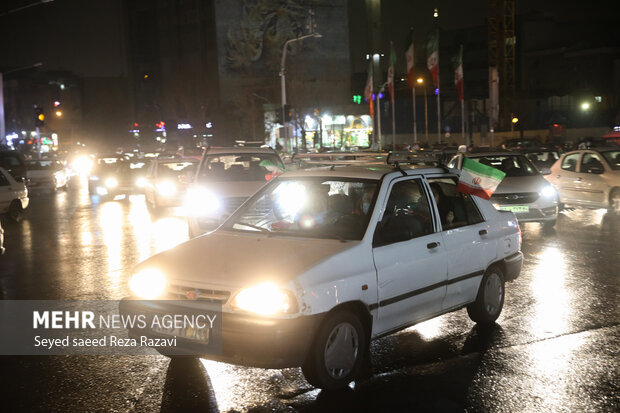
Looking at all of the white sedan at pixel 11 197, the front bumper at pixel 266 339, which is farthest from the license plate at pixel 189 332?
the white sedan at pixel 11 197

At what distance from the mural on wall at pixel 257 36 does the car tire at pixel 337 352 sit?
93.4m

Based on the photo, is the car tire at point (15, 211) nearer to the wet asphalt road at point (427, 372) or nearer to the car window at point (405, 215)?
the wet asphalt road at point (427, 372)

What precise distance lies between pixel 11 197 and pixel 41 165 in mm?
17250

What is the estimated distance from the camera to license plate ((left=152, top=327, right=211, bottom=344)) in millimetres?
5121

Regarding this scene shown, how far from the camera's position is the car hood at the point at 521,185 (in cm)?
1501

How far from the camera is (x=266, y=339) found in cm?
490

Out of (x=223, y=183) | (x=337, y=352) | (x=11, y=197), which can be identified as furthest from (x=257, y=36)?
(x=337, y=352)

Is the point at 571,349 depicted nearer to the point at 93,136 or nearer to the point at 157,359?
the point at 157,359

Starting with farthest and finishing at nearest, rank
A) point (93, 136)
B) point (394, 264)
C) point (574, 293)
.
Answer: point (93, 136) < point (574, 293) < point (394, 264)

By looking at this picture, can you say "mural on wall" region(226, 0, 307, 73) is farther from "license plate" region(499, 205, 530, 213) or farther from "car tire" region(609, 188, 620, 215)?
"license plate" region(499, 205, 530, 213)

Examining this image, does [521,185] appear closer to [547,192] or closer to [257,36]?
[547,192]

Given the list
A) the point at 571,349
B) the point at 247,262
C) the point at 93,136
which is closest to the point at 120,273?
the point at 247,262

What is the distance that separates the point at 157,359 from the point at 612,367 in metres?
3.70

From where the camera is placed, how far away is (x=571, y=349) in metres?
6.40
